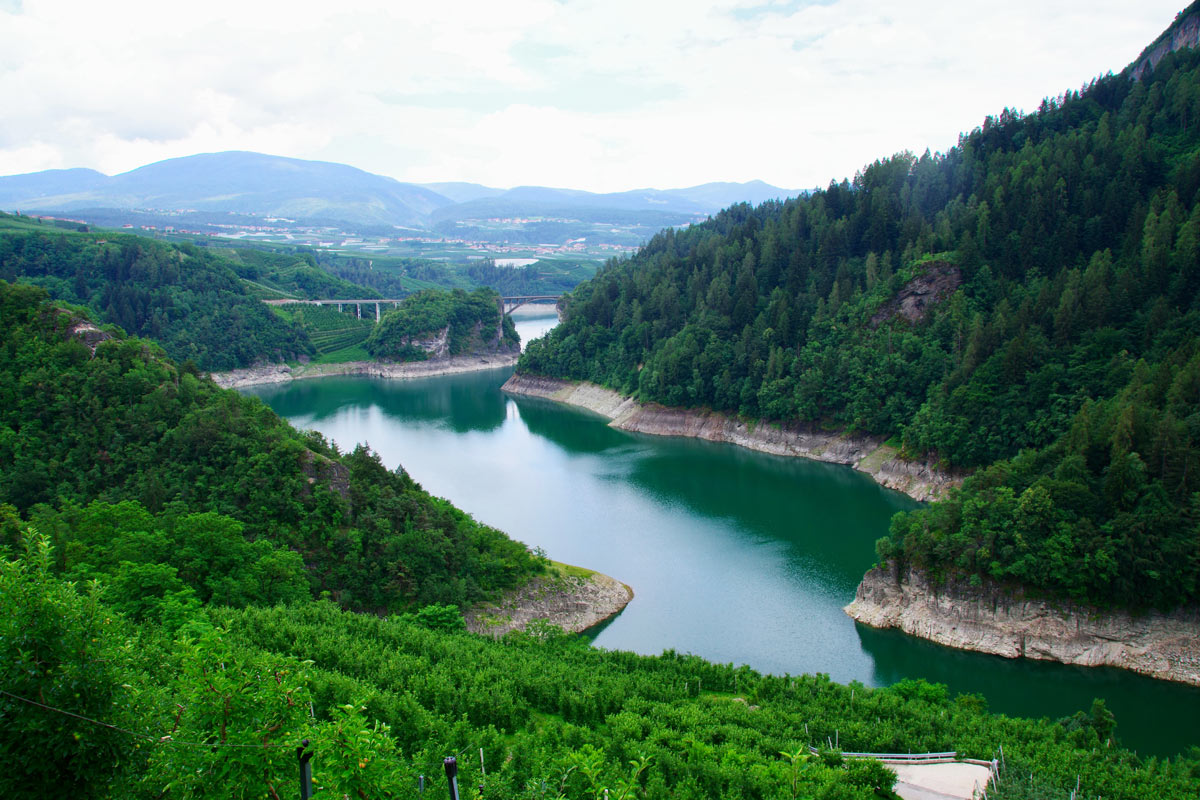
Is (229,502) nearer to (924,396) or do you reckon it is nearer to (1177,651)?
(1177,651)

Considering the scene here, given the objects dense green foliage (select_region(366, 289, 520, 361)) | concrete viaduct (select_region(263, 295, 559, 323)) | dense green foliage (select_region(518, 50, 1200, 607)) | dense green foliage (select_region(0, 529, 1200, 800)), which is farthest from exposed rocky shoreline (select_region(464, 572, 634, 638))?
concrete viaduct (select_region(263, 295, 559, 323))

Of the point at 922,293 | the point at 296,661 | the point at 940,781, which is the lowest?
the point at 940,781

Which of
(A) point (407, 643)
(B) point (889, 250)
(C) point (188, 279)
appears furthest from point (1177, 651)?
(C) point (188, 279)

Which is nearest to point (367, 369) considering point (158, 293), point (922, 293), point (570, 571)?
point (158, 293)

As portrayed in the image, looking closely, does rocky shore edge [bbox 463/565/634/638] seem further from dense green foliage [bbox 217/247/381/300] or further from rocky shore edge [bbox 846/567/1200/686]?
dense green foliage [bbox 217/247/381/300]

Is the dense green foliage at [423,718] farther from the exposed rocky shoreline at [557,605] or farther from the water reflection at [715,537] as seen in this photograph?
the water reflection at [715,537]

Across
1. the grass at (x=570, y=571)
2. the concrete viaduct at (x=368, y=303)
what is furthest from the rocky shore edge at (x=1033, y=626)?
the concrete viaduct at (x=368, y=303)

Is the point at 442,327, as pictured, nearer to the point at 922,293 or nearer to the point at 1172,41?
the point at 922,293
